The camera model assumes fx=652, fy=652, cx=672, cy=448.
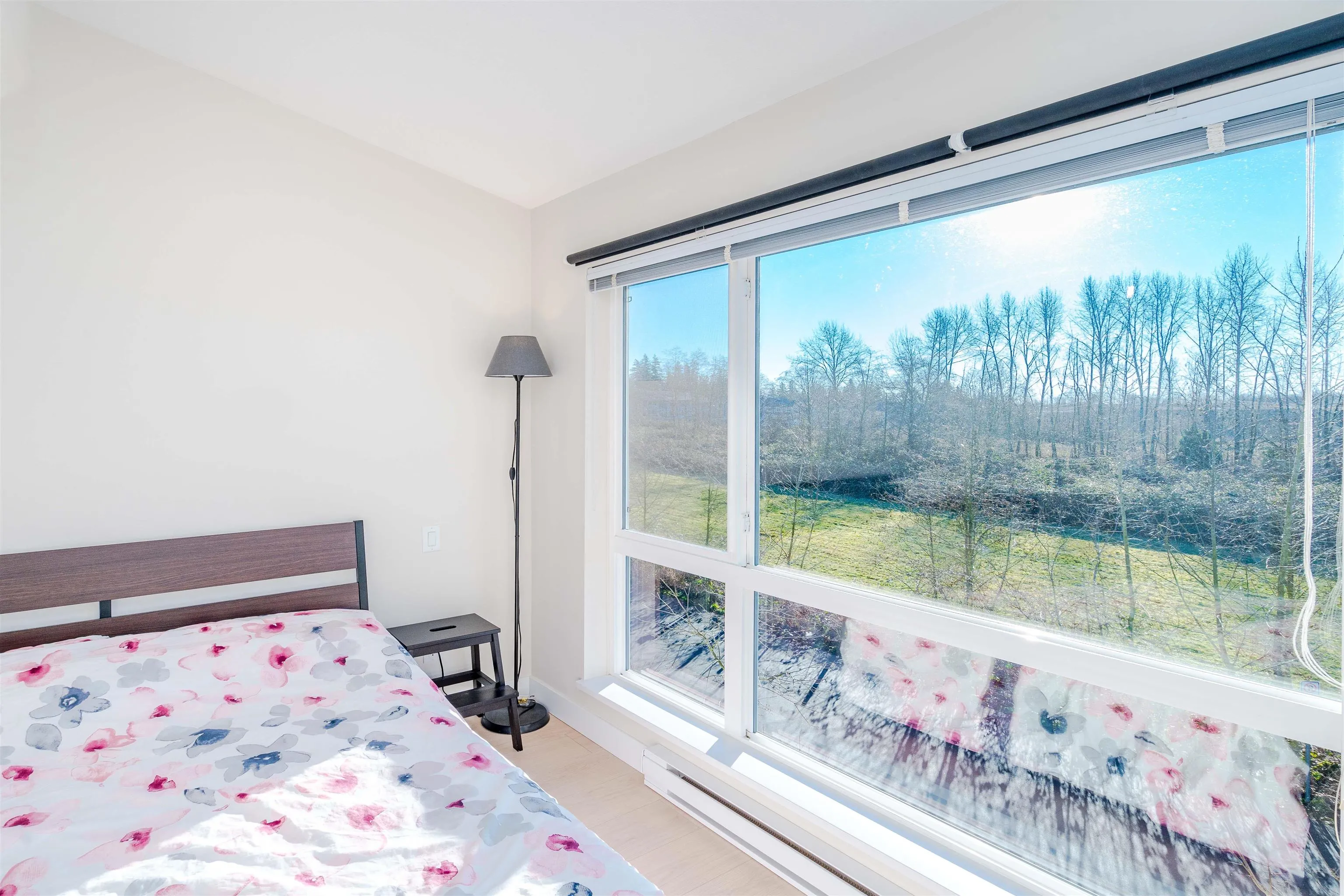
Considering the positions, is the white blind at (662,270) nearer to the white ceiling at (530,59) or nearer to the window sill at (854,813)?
the white ceiling at (530,59)

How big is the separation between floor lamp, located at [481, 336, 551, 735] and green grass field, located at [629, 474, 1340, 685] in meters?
1.25

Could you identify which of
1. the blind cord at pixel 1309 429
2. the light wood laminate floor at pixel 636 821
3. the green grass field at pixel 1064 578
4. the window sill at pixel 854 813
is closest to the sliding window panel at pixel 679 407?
the green grass field at pixel 1064 578

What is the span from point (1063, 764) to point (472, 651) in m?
2.27

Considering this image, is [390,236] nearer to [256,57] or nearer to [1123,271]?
[256,57]

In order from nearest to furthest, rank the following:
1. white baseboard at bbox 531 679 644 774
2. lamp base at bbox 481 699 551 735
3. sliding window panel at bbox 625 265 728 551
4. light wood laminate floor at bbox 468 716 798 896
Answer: light wood laminate floor at bbox 468 716 798 896 < sliding window panel at bbox 625 265 728 551 < white baseboard at bbox 531 679 644 774 < lamp base at bbox 481 699 551 735

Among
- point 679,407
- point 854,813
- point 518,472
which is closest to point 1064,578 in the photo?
point 854,813

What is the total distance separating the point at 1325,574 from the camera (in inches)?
47.1

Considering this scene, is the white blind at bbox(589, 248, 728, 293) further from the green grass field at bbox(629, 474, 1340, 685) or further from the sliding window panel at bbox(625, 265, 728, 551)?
the green grass field at bbox(629, 474, 1340, 685)

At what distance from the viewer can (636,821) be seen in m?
2.27

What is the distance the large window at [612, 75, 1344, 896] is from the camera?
124 cm

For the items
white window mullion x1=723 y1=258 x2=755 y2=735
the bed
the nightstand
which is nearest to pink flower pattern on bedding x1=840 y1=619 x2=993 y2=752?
white window mullion x1=723 y1=258 x2=755 y2=735

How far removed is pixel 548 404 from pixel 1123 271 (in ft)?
7.43

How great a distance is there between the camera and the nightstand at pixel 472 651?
2.62 metres

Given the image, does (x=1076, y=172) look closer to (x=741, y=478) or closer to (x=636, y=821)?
(x=741, y=478)
